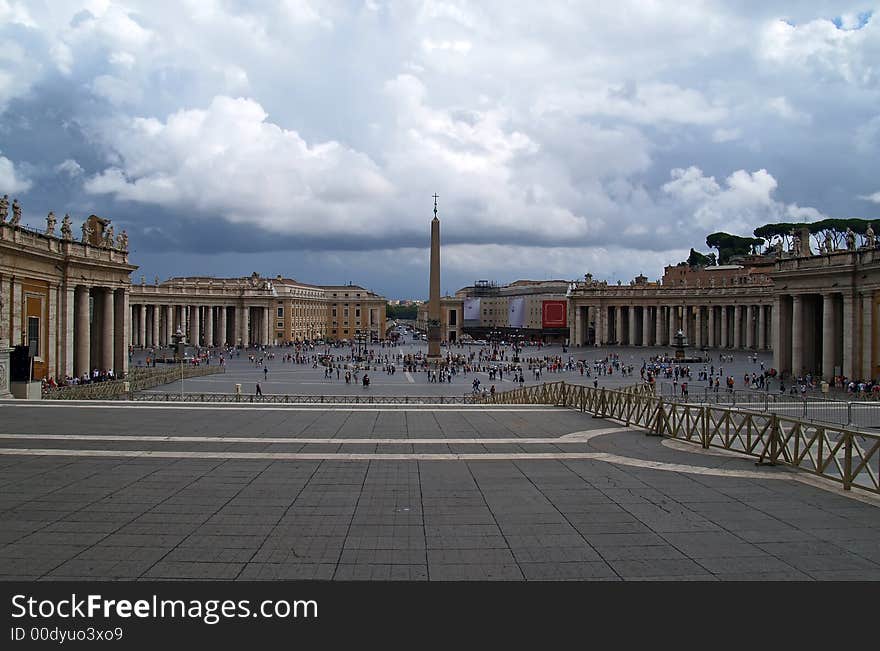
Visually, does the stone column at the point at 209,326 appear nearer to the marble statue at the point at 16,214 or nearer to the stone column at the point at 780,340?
the marble statue at the point at 16,214

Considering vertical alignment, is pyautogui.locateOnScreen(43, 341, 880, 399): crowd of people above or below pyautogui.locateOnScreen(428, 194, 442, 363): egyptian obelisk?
below

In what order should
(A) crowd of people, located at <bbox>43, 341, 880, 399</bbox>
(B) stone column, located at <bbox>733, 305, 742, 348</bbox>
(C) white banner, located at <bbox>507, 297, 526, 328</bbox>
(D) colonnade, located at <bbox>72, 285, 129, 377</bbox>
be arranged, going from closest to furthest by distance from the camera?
1. (D) colonnade, located at <bbox>72, 285, 129, 377</bbox>
2. (A) crowd of people, located at <bbox>43, 341, 880, 399</bbox>
3. (B) stone column, located at <bbox>733, 305, 742, 348</bbox>
4. (C) white banner, located at <bbox>507, 297, 526, 328</bbox>

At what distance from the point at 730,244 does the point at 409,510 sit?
154357mm

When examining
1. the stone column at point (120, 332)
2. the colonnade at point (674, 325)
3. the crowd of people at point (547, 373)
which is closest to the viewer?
the crowd of people at point (547, 373)

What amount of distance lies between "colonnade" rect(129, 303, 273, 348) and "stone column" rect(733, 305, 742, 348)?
7734cm

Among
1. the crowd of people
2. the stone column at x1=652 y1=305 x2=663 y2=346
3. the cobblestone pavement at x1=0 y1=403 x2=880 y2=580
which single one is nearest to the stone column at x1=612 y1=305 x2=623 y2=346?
the stone column at x1=652 y1=305 x2=663 y2=346

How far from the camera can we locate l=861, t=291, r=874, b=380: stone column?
4412cm

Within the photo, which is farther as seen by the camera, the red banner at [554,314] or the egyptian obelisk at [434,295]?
the red banner at [554,314]

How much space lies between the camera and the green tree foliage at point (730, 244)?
143500 mm

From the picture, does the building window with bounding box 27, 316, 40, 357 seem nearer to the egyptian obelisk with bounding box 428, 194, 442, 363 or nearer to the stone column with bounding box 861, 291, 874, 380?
the egyptian obelisk with bounding box 428, 194, 442, 363

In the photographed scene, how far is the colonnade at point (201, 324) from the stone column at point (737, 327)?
254ft

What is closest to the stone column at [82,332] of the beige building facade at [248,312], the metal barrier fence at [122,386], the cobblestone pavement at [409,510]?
the metal barrier fence at [122,386]

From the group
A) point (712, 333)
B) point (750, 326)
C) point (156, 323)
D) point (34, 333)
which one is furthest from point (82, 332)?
point (712, 333)
